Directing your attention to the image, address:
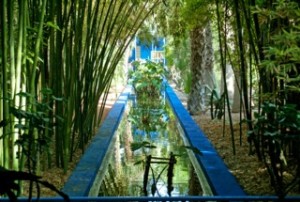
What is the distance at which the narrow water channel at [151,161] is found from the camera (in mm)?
3229

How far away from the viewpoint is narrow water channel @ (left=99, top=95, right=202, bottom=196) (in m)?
3.23

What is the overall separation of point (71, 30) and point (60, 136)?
986mm

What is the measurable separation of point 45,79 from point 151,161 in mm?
1203

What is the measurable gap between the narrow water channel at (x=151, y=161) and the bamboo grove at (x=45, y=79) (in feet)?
1.64

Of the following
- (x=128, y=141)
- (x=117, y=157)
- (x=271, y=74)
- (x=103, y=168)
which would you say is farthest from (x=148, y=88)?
(x=271, y=74)

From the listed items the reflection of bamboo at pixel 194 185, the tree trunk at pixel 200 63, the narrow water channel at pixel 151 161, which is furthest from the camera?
the tree trunk at pixel 200 63

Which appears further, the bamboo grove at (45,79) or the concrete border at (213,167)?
the concrete border at (213,167)

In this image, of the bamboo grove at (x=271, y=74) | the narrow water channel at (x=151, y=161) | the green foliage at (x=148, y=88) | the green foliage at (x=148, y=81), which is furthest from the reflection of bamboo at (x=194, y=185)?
the green foliage at (x=148, y=81)

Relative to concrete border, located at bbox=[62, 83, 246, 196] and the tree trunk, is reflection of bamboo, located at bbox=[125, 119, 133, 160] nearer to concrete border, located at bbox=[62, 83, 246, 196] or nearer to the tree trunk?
concrete border, located at bbox=[62, 83, 246, 196]

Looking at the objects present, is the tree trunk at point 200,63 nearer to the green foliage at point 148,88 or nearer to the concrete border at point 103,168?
the green foliage at point 148,88

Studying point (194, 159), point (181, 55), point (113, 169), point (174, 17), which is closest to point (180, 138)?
point (194, 159)

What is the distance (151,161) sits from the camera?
11.5 feet

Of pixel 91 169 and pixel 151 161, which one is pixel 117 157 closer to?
pixel 91 169

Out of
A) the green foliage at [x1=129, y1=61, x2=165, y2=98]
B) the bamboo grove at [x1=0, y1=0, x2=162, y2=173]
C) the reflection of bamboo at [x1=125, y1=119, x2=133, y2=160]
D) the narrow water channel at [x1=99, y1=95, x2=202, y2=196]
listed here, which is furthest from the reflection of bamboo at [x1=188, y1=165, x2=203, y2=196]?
the green foliage at [x1=129, y1=61, x2=165, y2=98]
